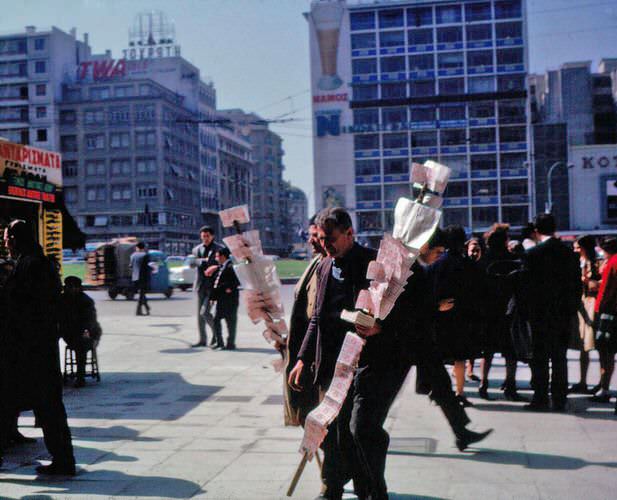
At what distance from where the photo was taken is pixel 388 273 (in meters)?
4.10

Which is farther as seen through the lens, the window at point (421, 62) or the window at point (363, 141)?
the window at point (363, 141)

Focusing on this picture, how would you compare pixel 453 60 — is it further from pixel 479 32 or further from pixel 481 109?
pixel 481 109

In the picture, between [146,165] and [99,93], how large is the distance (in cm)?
1075

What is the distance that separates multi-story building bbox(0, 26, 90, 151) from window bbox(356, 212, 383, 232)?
3686cm

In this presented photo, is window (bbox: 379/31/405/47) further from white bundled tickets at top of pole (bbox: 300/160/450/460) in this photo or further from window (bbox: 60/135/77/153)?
white bundled tickets at top of pole (bbox: 300/160/450/460)

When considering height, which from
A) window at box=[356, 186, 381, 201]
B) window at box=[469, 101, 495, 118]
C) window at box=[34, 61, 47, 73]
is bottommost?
window at box=[356, 186, 381, 201]

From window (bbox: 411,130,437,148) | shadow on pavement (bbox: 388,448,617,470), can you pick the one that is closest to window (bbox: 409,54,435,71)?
window (bbox: 411,130,437,148)

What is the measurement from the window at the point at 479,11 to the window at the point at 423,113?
10.8 m

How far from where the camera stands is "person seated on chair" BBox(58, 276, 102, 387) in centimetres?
954

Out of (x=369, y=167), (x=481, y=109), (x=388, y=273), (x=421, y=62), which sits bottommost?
(x=388, y=273)

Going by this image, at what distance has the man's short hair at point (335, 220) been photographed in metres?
4.54

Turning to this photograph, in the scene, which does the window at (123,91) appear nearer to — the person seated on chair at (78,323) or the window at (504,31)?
the window at (504,31)

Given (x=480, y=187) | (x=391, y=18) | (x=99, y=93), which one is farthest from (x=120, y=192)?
(x=480, y=187)

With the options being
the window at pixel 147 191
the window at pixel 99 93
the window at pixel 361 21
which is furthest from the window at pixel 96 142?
the window at pixel 361 21
